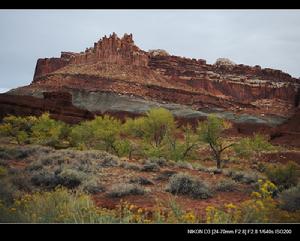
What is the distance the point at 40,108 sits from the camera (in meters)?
47.5

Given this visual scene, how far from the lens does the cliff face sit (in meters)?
78.9

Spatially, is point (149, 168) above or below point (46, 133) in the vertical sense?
below

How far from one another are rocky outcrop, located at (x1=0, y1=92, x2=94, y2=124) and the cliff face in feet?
76.3

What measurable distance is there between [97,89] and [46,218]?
232ft

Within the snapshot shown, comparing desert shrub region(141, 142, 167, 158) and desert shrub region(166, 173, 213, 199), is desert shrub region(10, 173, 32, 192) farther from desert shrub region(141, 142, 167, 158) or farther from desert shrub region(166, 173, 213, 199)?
desert shrub region(141, 142, 167, 158)

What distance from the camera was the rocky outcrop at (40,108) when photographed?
45000 mm

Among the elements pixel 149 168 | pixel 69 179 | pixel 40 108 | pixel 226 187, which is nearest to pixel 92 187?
pixel 69 179

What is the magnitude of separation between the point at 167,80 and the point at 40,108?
5462 centimetres

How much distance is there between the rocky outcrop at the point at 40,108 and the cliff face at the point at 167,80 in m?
23.3

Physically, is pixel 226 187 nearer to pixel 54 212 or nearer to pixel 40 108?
pixel 54 212

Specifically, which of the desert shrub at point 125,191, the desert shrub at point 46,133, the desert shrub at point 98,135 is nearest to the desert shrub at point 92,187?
the desert shrub at point 125,191

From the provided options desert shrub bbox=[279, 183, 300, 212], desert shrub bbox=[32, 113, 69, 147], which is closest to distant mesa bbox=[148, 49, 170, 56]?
desert shrub bbox=[32, 113, 69, 147]

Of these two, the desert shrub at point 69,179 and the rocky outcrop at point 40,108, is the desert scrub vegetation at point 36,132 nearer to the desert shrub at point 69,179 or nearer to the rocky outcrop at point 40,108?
the desert shrub at point 69,179

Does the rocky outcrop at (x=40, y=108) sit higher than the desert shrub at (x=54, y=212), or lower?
higher
